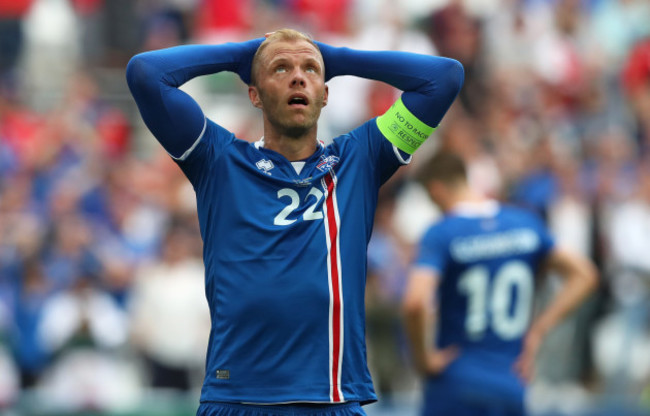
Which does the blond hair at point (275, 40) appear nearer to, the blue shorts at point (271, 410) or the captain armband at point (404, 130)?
the captain armband at point (404, 130)

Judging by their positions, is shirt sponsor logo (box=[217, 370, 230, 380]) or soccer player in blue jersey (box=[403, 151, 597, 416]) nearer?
shirt sponsor logo (box=[217, 370, 230, 380])

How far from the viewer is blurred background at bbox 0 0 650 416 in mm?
10469

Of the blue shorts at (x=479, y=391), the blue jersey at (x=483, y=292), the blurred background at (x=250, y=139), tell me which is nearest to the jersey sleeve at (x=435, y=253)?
the blue jersey at (x=483, y=292)

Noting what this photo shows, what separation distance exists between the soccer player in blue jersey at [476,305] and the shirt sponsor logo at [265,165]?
2475 mm

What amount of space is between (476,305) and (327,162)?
102 inches

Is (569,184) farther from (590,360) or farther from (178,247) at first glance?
(178,247)

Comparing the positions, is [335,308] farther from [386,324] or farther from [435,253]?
[386,324]

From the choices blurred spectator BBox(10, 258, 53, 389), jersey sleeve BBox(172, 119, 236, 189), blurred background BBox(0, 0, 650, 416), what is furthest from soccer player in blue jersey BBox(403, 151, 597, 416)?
blurred spectator BBox(10, 258, 53, 389)

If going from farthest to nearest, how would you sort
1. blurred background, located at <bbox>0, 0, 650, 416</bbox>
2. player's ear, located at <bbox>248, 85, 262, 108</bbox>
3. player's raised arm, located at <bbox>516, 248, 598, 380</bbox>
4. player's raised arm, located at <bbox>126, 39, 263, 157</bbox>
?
blurred background, located at <bbox>0, 0, 650, 416</bbox> < player's raised arm, located at <bbox>516, 248, 598, 380</bbox> < player's ear, located at <bbox>248, 85, 262, 108</bbox> < player's raised arm, located at <bbox>126, 39, 263, 157</bbox>

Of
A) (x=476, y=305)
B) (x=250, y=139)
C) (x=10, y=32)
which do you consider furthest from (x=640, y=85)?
(x=10, y=32)

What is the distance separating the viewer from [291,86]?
15.7 feet

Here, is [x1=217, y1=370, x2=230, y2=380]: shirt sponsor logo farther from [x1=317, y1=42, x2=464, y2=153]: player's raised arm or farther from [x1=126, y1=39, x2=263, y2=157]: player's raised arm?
[x1=317, y1=42, x2=464, y2=153]: player's raised arm

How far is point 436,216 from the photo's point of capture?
39.3ft

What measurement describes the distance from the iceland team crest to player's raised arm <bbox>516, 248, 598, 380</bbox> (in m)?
2.87
